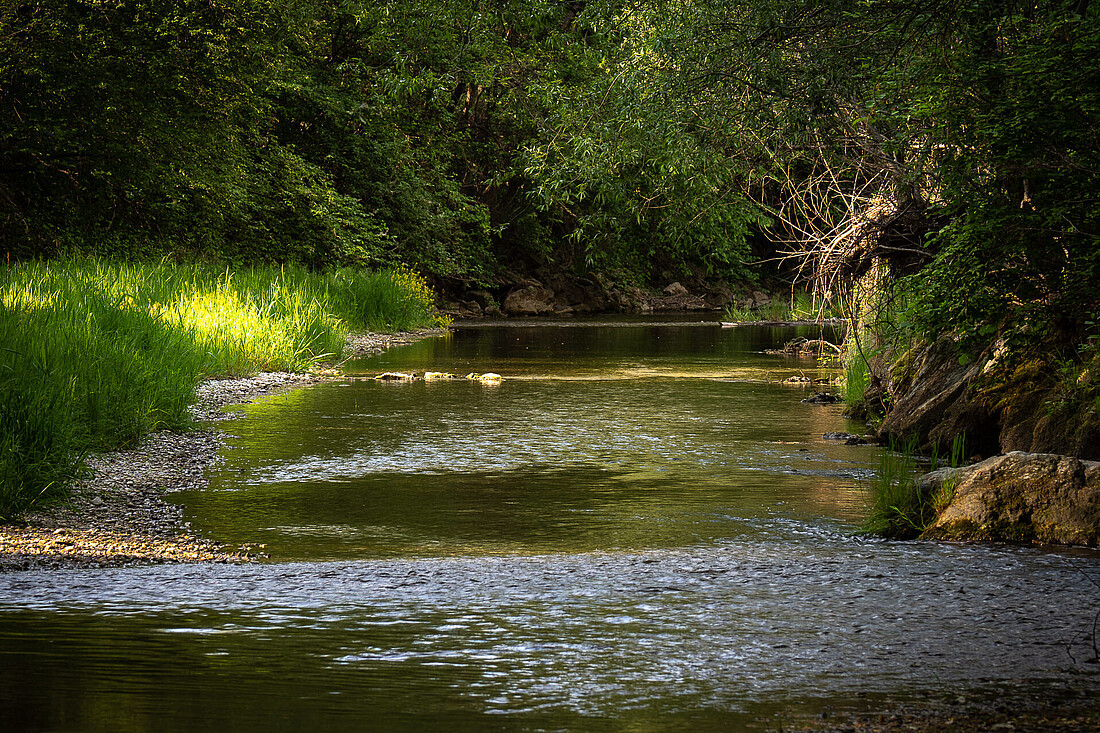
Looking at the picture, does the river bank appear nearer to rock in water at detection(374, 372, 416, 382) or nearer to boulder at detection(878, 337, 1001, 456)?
boulder at detection(878, 337, 1001, 456)

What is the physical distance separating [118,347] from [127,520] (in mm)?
3604

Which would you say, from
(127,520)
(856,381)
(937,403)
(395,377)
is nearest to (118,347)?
(127,520)

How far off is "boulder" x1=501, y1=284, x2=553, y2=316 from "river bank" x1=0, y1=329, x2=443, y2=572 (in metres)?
28.7

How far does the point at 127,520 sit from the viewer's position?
7016mm

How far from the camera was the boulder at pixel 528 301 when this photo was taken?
39.0 metres

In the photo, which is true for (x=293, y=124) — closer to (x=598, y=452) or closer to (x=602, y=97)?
(x=602, y=97)

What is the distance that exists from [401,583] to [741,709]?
2.17 metres

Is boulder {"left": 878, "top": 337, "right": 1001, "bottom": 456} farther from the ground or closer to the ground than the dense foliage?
closer to the ground

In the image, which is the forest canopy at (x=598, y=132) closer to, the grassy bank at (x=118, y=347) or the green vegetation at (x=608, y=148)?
the green vegetation at (x=608, y=148)

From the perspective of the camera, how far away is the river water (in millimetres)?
4219

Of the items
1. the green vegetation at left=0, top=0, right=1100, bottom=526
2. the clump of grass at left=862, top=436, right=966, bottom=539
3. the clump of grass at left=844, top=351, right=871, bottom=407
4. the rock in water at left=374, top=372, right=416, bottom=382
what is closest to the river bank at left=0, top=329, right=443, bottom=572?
the green vegetation at left=0, top=0, right=1100, bottom=526

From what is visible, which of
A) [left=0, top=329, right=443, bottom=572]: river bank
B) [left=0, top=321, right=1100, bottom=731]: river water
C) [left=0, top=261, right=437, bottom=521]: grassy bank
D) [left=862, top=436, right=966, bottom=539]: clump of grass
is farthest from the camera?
[left=0, top=261, right=437, bottom=521]: grassy bank

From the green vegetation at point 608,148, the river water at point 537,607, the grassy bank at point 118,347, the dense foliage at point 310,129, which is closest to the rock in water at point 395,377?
the grassy bank at point 118,347

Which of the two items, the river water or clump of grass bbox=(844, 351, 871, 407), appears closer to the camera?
the river water
